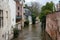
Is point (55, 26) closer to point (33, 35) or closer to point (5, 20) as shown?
point (5, 20)


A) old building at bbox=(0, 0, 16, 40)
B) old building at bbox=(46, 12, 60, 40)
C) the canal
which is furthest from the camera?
the canal

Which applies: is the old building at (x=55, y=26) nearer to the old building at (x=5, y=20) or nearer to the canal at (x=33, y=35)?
the canal at (x=33, y=35)

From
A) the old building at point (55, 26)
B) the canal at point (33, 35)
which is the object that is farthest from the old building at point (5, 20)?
the old building at point (55, 26)

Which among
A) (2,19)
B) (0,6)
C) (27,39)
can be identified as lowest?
(27,39)

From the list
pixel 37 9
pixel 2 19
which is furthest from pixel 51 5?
pixel 37 9

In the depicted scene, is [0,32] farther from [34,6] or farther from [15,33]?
[34,6]

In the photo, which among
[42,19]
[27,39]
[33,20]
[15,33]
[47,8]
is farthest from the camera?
[33,20]

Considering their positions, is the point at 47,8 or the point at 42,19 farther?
the point at 47,8

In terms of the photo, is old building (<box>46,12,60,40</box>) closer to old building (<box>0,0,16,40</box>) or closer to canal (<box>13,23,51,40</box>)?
canal (<box>13,23,51,40</box>)

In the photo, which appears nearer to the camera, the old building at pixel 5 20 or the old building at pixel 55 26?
the old building at pixel 5 20

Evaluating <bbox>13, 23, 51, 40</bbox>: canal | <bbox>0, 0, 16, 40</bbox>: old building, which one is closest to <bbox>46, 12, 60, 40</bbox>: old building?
<bbox>13, 23, 51, 40</bbox>: canal

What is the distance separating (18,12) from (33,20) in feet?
57.6

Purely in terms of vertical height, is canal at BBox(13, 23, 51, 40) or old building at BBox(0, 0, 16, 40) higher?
old building at BBox(0, 0, 16, 40)

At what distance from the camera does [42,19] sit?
3991cm
